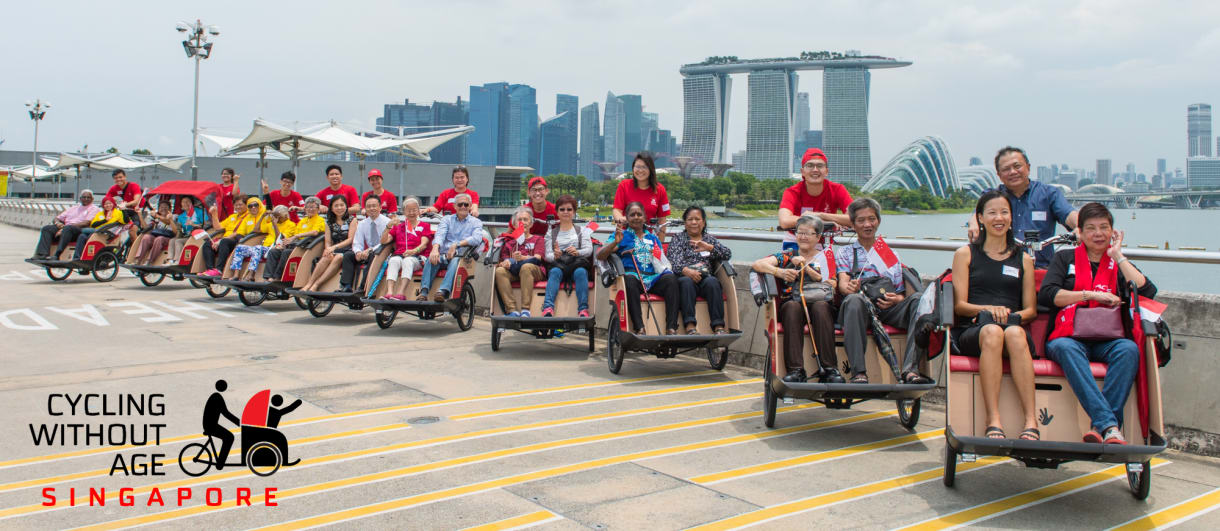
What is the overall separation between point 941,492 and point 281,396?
4872 mm

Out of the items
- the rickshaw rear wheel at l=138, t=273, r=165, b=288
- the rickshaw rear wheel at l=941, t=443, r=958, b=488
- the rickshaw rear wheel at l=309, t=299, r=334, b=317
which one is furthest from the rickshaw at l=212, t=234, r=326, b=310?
the rickshaw rear wheel at l=941, t=443, r=958, b=488

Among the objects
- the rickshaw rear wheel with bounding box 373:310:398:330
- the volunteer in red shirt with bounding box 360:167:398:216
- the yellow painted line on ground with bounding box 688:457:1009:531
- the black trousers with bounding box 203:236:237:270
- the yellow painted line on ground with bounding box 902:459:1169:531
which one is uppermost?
the volunteer in red shirt with bounding box 360:167:398:216

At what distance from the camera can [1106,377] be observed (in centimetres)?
482

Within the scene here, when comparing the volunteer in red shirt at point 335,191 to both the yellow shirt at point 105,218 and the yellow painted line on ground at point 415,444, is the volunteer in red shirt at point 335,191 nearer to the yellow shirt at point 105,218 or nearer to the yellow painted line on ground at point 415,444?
the yellow shirt at point 105,218

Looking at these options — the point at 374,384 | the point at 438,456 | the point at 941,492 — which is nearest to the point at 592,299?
the point at 374,384

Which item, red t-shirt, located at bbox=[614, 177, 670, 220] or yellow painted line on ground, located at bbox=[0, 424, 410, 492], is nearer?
yellow painted line on ground, located at bbox=[0, 424, 410, 492]

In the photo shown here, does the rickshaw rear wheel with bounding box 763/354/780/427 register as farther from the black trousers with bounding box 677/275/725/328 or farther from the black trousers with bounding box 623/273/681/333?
the black trousers with bounding box 623/273/681/333

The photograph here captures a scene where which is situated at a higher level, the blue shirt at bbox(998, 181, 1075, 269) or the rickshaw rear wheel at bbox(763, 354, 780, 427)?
the blue shirt at bbox(998, 181, 1075, 269)

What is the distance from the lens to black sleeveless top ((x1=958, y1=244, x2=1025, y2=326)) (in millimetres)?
5422

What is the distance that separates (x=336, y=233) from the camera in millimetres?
12258

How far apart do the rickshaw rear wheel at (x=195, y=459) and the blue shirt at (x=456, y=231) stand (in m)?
5.44

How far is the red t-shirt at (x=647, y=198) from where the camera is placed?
9.23m

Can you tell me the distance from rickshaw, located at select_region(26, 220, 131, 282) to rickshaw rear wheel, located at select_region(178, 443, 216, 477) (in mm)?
12492

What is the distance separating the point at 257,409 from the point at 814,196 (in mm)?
4792
